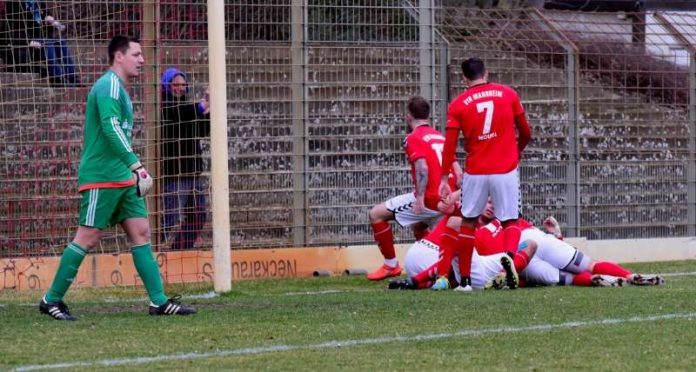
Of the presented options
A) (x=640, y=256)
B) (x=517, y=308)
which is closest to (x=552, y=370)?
(x=517, y=308)

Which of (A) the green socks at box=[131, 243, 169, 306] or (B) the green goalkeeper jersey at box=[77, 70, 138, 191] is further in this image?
(A) the green socks at box=[131, 243, 169, 306]

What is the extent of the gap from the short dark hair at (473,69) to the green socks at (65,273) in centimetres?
374

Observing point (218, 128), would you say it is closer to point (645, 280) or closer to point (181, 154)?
point (181, 154)

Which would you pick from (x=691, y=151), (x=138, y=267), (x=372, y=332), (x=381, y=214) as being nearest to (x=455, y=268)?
(x=381, y=214)

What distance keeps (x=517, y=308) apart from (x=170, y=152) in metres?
4.76

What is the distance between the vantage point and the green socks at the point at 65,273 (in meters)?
9.13

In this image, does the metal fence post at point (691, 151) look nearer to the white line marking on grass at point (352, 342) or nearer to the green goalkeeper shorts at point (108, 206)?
the white line marking on grass at point (352, 342)

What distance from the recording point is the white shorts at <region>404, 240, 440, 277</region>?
1191 cm

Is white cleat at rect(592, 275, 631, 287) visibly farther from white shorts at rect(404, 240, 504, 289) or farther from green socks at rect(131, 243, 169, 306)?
green socks at rect(131, 243, 169, 306)

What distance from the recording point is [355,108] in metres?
14.5

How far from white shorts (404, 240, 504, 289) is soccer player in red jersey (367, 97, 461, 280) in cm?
69

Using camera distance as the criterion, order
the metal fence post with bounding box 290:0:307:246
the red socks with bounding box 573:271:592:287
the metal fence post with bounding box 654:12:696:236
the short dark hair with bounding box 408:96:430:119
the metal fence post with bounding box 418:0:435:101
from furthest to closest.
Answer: the metal fence post with bounding box 654:12:696:236, the metal fence post with bounding box 418:0:435:101, the metal fence post with bounding box 290:0:307:246, the short dark hair with bounding box 408:96:430:119, the red socks with bounding box 573:271:592:287

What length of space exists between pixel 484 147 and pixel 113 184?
3.48m

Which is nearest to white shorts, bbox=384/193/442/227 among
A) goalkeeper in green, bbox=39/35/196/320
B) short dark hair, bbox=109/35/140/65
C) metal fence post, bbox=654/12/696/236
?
goalkeeper in green, bbox=39/35/196/320
